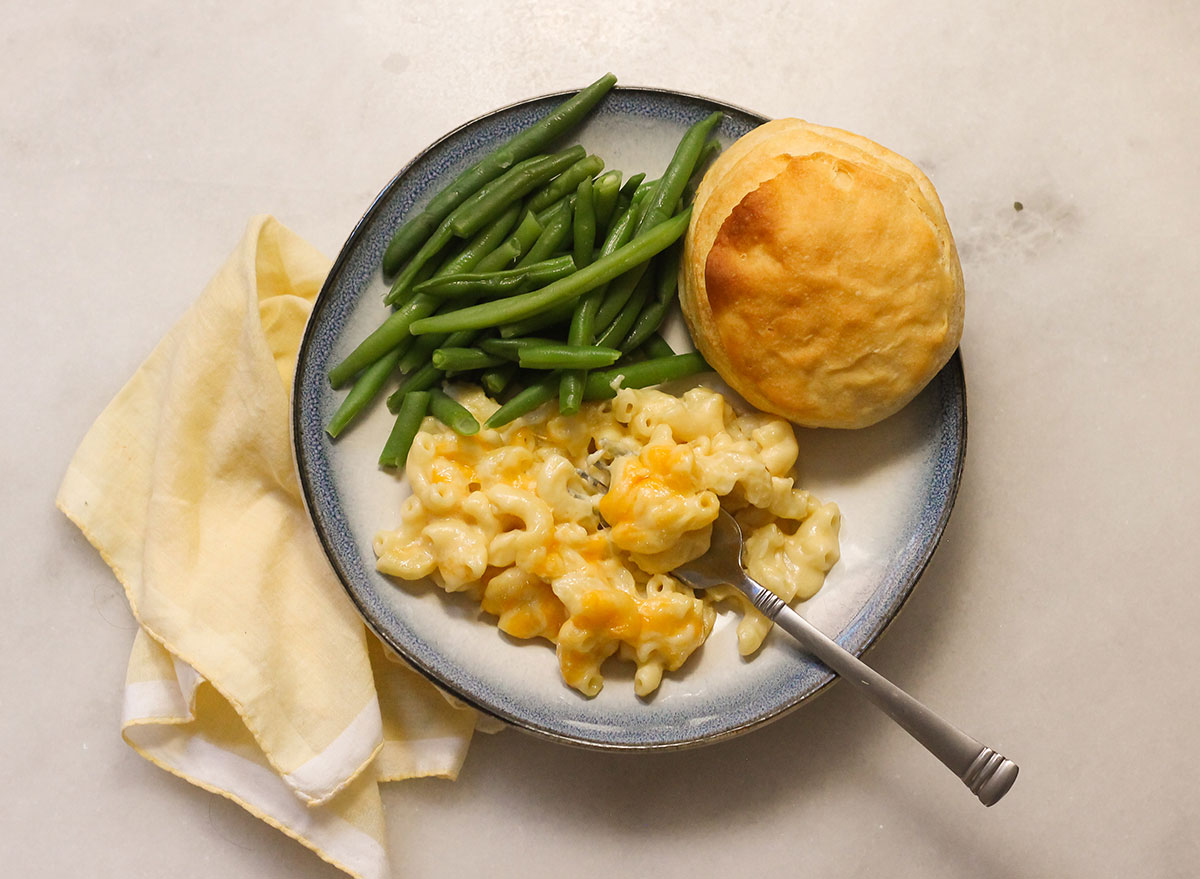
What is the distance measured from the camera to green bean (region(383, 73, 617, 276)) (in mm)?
2500

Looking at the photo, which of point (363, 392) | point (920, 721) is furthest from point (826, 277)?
point (363, 392)

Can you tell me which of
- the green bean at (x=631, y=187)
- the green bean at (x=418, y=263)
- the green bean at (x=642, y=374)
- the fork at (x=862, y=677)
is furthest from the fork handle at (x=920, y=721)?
the green bean at (x=418, y=263)

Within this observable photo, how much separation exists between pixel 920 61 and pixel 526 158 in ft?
4.16

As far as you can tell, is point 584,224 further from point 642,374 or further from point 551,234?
point 642,374

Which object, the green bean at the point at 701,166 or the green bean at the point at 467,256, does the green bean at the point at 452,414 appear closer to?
the green bean at the point at 467,256

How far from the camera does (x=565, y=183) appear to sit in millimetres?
2527

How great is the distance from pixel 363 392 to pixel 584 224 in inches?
27.0

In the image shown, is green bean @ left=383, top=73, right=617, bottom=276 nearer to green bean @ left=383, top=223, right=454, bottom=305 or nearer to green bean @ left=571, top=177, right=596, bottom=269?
green bean @ left=383, top=223, right=454, bottom=305

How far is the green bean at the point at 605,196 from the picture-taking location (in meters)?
2.47

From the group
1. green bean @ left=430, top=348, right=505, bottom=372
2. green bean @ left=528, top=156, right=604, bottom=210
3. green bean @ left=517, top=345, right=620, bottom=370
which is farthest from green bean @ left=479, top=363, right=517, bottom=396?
green bean @ left=528, top=156, right=604, bottom=210

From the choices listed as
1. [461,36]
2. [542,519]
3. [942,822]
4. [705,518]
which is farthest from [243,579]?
[942,822]

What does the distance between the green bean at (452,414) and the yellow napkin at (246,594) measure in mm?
398

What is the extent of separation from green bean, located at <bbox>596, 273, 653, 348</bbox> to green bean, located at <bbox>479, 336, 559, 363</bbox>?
133 mm

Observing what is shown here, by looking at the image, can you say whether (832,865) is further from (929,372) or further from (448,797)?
(929,372)
